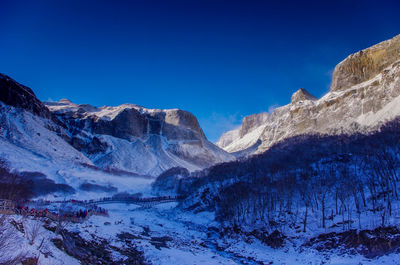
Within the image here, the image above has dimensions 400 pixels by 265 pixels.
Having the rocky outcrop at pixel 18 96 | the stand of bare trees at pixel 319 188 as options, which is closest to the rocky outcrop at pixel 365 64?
the stand of bare trees at pixel 319 188

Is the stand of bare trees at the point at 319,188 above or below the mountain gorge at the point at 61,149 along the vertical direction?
below

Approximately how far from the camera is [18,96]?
13400 centimetres

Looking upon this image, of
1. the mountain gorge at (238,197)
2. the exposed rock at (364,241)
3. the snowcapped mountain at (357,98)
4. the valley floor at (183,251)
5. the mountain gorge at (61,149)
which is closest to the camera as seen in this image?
the valley floor at (183,251)

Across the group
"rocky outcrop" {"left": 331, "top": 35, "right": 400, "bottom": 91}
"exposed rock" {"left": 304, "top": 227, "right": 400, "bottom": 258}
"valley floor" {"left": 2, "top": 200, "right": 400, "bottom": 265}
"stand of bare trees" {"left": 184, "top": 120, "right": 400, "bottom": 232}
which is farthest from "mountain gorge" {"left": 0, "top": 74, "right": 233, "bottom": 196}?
"rocky outcrop" {"left": 331, "top": 35, "right": 400, "bottom": 91}

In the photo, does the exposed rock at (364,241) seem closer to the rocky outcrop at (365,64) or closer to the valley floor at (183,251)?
the valley floor at (183,251)

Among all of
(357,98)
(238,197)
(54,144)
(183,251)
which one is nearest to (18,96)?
(54,144)

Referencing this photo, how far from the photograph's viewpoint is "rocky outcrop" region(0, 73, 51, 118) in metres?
129

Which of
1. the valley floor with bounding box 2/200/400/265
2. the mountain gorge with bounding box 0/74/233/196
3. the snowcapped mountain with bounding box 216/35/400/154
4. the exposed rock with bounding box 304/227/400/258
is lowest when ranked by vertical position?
the valley floor with bounding box 2/200/400/265

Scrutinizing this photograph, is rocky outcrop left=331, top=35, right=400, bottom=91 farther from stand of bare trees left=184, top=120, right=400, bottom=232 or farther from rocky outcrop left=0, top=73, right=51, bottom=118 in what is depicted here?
rocky outcrop left=0, top=73, right=51, bottom=118

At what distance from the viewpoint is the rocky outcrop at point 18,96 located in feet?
423

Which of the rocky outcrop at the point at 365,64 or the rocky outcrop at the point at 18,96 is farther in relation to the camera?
the rocky outcrop at the point at 365,64

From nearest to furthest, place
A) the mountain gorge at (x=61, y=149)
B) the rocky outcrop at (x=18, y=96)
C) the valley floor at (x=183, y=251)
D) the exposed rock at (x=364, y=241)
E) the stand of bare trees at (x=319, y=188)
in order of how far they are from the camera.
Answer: the valley floor at (x=183, y=251), the exposed rock at (x=364, y=241), the stand of bare trees at (x=319, y=188), the mountain gorge at (x=61, y=149), the rocky outcrop at (x=18, y=96)

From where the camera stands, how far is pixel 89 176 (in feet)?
353

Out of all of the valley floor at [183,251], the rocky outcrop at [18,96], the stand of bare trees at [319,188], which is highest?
the rocky outcrop at [18,96]
